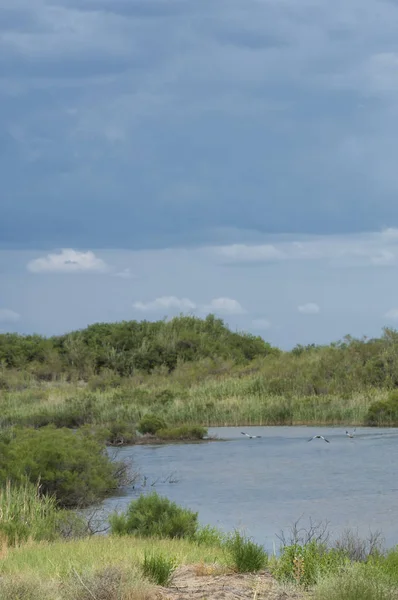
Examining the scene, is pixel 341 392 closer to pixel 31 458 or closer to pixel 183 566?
pixel 31 458

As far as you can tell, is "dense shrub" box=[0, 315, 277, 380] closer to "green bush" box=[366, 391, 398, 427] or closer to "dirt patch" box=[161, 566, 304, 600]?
"green bush" box=[366, 391, 398, 427]

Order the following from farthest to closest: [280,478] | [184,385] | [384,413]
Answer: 1. [184,385]
2. [384,413]
3. [280,478]

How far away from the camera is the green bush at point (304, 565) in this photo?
9.27 meters

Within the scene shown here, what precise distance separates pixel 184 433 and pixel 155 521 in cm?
1672

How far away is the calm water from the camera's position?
1883cm

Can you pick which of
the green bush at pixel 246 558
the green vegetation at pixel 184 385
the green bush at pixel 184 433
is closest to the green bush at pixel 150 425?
the green vegetation at pixel 184 385

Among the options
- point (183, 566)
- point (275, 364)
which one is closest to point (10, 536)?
point (183, 566)

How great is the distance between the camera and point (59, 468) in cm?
2147

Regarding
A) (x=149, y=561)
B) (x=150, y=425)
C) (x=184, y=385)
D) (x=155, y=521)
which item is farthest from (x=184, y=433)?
(x=149, y=561)

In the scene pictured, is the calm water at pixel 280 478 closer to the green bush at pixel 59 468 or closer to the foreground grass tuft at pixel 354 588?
the green bush at pixel 59 468

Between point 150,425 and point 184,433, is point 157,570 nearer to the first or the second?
point 184,433

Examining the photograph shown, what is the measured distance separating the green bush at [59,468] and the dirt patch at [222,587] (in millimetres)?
11170

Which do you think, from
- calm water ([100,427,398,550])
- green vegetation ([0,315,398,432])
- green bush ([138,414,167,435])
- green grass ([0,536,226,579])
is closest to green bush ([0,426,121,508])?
calm water ([100,427,398,550])

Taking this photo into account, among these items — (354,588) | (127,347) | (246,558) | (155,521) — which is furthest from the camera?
(127,347)
